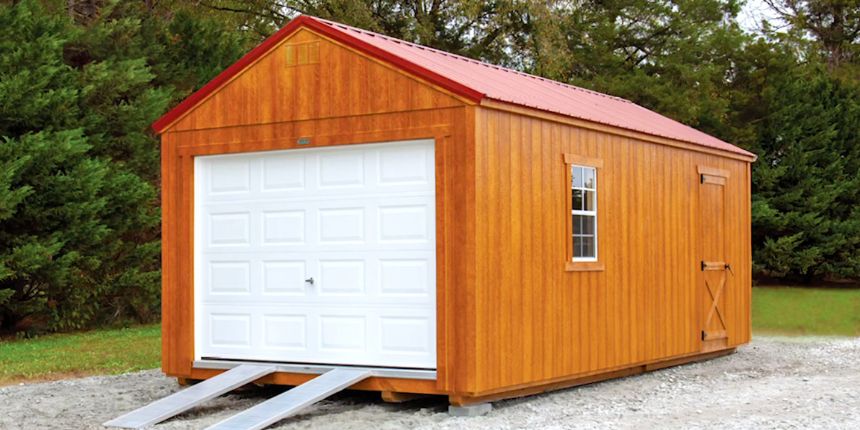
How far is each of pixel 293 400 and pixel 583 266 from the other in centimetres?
319

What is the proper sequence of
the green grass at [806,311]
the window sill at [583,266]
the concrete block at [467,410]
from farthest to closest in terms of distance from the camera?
the green grass at [806,311]
the window sill at [583,266]
the concrete block at [467,410]

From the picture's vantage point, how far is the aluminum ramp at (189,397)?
27.8 feet

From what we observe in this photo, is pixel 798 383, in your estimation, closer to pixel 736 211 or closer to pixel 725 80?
pixel 736 211

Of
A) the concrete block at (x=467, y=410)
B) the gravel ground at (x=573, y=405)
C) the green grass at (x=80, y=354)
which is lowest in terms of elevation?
the green grass at (x=80, y=354)

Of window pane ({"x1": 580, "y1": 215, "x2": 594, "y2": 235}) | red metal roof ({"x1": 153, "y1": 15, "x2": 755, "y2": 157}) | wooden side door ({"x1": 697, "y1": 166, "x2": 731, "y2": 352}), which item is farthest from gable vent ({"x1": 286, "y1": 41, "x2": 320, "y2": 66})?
wooden side door ({"x1": 697, "y1": 166, "x2": 731, "y2": 352})

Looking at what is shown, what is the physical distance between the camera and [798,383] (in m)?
11.0

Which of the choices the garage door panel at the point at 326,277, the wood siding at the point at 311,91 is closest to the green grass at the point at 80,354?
the garage door panel at the point at 326,277

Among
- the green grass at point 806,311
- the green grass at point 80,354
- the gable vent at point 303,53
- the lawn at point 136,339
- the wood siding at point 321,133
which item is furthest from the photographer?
the green grass at point 806,311

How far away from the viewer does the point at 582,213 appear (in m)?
10.4

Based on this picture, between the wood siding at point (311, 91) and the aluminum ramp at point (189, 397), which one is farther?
the wood siding at point (311, 91)

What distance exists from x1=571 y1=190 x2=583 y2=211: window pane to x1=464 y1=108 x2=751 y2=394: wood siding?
0.20m

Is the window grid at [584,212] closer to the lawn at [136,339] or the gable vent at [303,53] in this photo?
the gable vent at [303,53]

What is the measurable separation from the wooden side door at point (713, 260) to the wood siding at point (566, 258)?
12 centimetres

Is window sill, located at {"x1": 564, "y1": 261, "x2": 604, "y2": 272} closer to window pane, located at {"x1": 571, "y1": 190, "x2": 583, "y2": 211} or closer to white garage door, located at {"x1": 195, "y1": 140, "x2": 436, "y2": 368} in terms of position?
window pane, located at {"x1": 571, "y1": 190, "x2": 583, "y2": 211}
